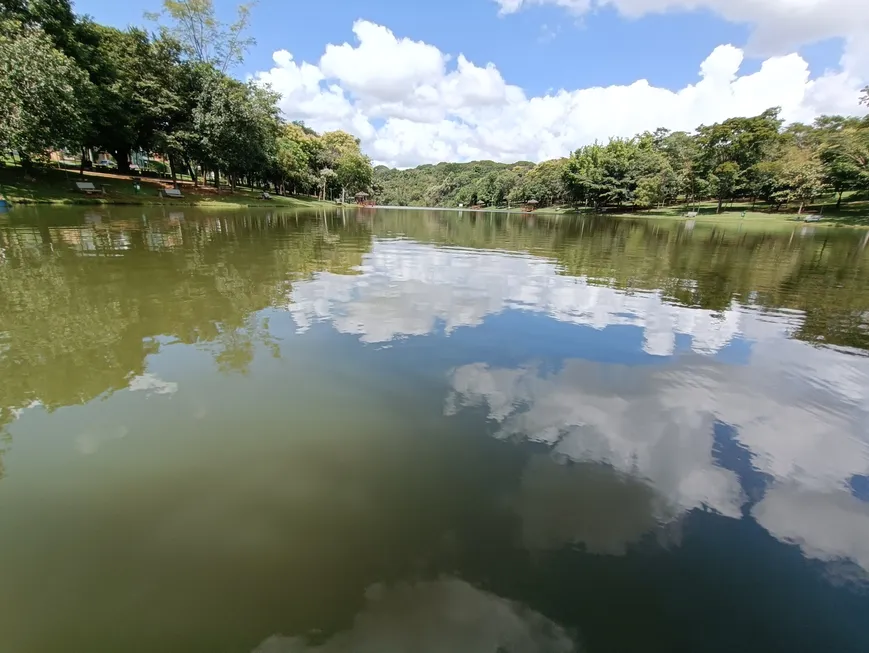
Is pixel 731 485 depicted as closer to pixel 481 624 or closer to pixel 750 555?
pixel 750 555

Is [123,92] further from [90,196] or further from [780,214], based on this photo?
[780,214]

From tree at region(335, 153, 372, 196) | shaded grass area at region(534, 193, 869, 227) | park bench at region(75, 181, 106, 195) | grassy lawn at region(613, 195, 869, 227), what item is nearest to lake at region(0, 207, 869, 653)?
park bench at region(75, 181, 106, 195)

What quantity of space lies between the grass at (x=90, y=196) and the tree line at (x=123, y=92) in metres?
1.58

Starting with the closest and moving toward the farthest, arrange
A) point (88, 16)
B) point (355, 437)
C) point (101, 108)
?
point (355, 437) < point (101, 108) < point (88, 16)

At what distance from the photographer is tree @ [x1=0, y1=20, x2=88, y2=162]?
80.2 ft

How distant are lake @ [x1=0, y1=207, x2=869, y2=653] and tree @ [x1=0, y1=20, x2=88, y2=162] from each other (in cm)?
Answer: 2565

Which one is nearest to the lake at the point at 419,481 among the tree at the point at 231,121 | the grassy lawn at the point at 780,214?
the tree at the point at 231,121

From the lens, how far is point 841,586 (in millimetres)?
2938

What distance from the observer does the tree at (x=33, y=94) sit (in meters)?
24.4

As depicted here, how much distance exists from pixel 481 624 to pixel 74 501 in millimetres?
3205

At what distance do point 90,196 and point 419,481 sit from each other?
39.8 meters

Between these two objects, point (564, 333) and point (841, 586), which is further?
point (564, 333)

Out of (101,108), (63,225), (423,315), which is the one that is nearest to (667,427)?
(423,315)

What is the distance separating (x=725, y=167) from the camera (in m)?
61.7
